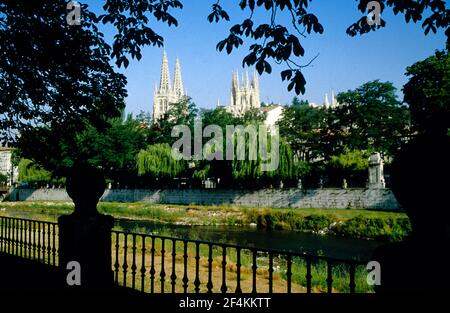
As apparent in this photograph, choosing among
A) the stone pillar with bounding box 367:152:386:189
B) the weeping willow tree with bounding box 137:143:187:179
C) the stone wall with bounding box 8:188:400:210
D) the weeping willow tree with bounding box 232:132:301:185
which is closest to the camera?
the stone pillar with bounding box 367:152:386:189

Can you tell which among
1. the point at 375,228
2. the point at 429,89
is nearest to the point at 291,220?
the point at 375,228

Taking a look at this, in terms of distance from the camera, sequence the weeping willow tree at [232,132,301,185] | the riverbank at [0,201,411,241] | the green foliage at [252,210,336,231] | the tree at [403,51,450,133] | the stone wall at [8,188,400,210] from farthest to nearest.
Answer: the weeping willow tree at [232,132,301,185] < the stone wall at [8,188,400,210] < the tree at [403,51,450,133] < the green foliage at [252,210,336,231] < the riverbank at [0,201,411,241]

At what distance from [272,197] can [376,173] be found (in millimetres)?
11358

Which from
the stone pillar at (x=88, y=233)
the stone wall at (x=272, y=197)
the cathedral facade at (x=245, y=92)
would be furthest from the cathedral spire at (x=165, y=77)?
the stone pillar at (x=88, y=233)

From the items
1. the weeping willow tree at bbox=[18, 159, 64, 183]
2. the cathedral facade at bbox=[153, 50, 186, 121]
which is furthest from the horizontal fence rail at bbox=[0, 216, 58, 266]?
the cathedral facade at bbox=[153, 50, 186, 121]

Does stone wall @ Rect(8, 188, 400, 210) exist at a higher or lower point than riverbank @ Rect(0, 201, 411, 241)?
higher

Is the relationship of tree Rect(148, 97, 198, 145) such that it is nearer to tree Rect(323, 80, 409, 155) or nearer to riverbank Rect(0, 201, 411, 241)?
riverbank Rect(0, 201, 411, 241)

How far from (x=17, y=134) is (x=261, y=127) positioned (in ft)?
110

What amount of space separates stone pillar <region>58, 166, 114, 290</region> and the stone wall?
106 feet

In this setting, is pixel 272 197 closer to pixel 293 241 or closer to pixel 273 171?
pixel 273 171

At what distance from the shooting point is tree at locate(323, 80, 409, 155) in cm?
4684

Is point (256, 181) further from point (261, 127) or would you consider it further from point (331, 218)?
point (331, 218)
